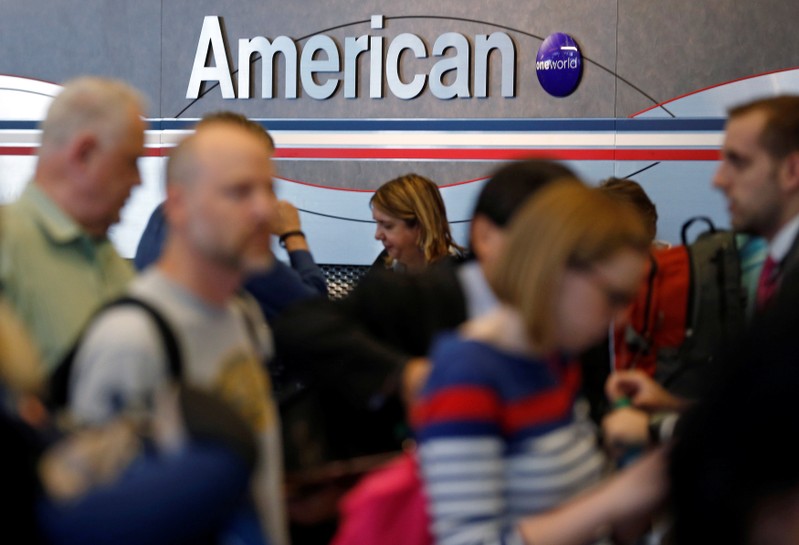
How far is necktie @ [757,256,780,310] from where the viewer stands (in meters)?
2.42

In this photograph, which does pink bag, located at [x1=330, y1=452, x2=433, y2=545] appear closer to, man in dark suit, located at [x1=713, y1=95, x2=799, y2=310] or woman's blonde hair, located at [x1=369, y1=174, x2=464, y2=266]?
man in dark suit, located at [x1=713, y1=95, x2=799, y2=310]

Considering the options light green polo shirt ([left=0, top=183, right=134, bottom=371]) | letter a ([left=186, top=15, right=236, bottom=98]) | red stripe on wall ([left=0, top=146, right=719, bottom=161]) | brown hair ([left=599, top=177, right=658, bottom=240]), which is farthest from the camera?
letter a ([left=186, top=15, right=236, bottom=98])

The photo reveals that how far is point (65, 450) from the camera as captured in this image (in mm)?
1046

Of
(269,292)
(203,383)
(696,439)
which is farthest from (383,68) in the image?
(696,439)

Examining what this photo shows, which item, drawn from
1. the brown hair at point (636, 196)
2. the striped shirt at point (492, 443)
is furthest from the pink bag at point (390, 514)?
the brown hair at point (636, 196)

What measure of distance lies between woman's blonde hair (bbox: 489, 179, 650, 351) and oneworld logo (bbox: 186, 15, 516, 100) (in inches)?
165

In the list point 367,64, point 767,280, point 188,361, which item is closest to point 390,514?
point 188,361

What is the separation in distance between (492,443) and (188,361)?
0.48 m

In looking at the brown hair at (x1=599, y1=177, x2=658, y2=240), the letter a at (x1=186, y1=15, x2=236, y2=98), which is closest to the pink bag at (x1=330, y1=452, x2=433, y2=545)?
the brown hair at (x1=599, y1=177, x2=658, y2=240)

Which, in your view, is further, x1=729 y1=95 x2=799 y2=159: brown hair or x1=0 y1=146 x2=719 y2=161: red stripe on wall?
x1=0 y1=146 x2=719 y2=161: red stripe on wall

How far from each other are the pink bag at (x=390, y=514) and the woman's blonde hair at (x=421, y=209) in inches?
96.2

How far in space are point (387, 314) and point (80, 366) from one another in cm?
76

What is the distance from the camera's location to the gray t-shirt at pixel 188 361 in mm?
1455

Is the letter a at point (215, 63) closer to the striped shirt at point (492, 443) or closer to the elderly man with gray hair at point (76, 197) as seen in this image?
the elderly man with gray hair at point (76, 197)
